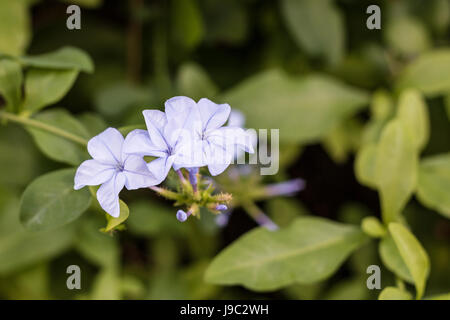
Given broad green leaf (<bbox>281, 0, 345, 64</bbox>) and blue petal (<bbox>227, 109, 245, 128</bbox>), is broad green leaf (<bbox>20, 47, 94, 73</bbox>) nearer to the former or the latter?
blue petal (<bbox>227, 109, 245, 128</bbox>)

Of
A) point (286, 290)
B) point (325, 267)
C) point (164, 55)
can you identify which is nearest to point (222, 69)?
point (164, 55)

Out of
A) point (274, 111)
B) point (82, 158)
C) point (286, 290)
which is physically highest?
point (274, 111)

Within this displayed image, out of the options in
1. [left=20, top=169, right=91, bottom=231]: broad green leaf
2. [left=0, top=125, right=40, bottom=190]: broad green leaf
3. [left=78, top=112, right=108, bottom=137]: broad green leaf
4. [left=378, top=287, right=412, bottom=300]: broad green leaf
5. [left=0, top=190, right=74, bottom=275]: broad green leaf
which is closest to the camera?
[left=20, top=169, right=91, bottom=231]: broad green leaf

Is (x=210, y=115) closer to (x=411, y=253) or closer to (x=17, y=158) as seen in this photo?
(x=411, y=253)

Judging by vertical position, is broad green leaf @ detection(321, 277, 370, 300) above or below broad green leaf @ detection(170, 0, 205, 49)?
below

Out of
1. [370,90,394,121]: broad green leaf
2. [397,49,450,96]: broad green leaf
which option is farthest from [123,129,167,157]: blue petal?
[397,49,450,96]: broad green leaf

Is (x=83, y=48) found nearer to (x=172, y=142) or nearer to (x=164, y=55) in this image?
(x=164, y=55)
